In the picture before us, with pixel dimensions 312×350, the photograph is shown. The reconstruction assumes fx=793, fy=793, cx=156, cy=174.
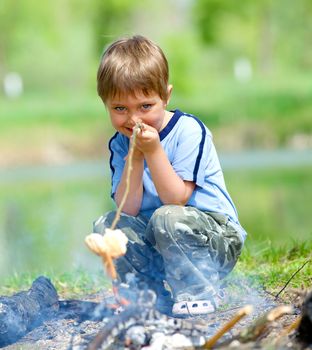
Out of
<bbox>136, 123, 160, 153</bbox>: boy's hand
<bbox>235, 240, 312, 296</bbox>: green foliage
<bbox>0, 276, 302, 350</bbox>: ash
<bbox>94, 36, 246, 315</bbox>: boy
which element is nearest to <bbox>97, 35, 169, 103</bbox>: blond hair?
<bbox>94, 36, 246, 315</bbox>: boy

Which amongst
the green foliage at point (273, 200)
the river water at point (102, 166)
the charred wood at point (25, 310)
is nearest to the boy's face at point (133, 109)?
the charred wood at point (25, 310)

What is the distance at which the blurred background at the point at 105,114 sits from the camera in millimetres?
8578

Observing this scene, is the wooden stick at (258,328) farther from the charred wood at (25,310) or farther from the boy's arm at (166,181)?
the charred wood at (25,310)

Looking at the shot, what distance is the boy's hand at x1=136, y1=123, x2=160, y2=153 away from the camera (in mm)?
2572

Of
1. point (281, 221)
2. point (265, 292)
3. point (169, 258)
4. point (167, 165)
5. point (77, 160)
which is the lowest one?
point (77, 160)

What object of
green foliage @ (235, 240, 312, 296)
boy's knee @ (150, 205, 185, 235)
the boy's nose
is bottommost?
green foliage @ (235, 240, 312, 296)

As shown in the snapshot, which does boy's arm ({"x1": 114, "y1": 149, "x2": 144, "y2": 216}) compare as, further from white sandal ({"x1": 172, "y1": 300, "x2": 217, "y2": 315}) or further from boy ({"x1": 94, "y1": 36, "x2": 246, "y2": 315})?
white sandal ({"x1": 172, "y1": 300, "x2": 217, "y2": 315})

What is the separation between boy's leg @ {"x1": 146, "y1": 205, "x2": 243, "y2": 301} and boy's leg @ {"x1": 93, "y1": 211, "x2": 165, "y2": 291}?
8cm

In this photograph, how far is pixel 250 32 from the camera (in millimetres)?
30078

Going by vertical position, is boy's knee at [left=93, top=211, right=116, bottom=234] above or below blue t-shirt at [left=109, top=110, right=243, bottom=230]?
below

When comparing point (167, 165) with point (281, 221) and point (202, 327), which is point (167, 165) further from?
point (281, 221)

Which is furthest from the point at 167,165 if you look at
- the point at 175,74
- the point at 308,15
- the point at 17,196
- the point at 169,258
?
the point at 308,15

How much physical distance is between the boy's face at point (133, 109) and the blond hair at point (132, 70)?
0.06 ft

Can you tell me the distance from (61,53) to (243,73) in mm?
6845
